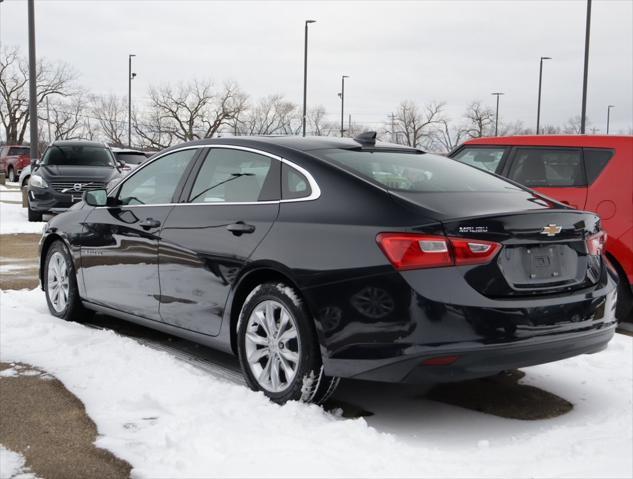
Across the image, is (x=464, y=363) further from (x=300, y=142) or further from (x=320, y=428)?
(x=300, y=142)

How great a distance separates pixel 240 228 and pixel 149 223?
3.54ft

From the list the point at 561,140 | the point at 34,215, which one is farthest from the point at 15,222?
the point at 561,140

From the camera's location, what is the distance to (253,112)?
65.4 metres

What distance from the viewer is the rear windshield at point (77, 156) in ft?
55.7

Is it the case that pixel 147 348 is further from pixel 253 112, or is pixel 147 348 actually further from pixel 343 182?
pixel 253 112

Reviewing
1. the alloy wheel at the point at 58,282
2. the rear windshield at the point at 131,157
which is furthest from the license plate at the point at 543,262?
the rear windshield at the point at 131,157

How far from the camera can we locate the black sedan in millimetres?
3686

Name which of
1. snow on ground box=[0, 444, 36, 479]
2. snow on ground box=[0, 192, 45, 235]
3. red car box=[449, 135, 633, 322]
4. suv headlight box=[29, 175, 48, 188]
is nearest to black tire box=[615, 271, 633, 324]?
red car box=[449, 135, 633, 322]

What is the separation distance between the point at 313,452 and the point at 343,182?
1460mm

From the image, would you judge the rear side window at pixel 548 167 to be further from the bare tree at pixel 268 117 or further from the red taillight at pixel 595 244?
the bare tree at pixel 268 117

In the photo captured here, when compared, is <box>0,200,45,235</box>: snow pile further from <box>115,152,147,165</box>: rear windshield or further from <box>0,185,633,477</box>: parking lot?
<box>0,185,633,477</box>: parking lot

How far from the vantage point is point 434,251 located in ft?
12.1

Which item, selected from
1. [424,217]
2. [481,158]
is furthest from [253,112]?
[424,217]

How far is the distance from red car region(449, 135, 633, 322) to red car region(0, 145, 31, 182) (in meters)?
34.2
